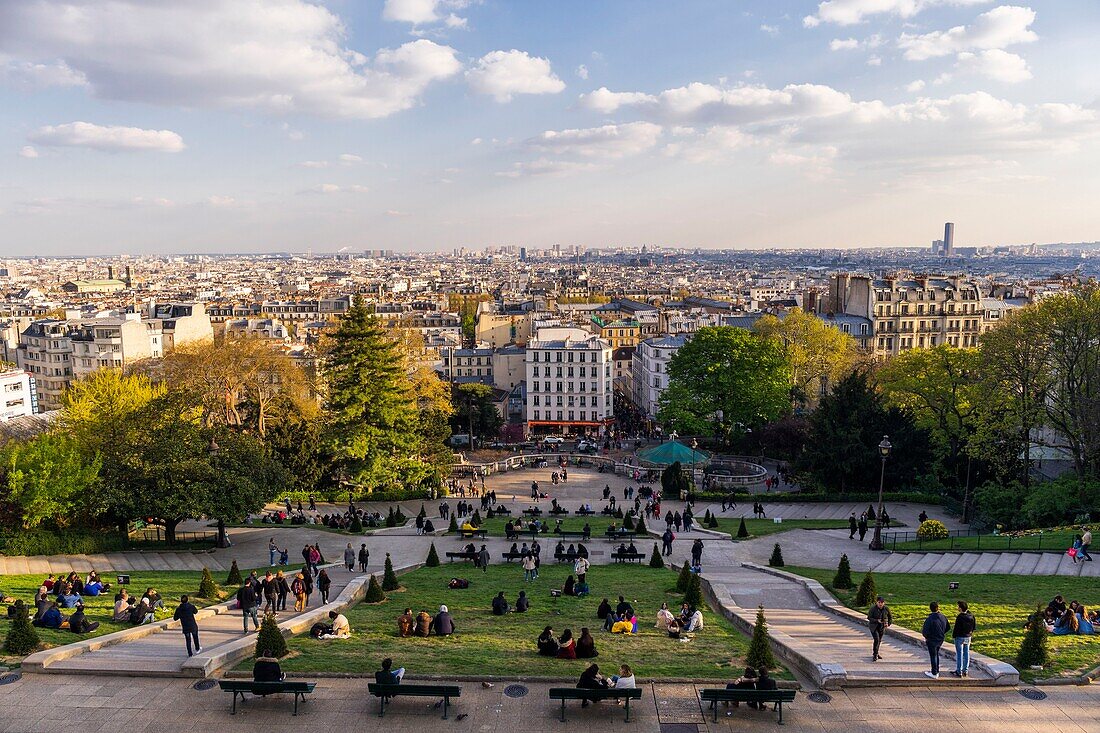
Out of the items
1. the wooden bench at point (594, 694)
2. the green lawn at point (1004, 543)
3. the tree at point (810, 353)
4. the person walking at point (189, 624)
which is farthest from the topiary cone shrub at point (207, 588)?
the tree at point (810, 353)

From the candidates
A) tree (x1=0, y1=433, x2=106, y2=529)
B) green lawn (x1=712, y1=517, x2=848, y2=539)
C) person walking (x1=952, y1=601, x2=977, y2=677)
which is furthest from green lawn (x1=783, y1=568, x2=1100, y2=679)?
tree (x1=0, y1=433, x2=106, y2=529)

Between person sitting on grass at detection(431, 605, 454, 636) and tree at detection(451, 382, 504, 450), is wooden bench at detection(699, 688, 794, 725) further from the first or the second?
tree at detection(451, 382, 504, 450)

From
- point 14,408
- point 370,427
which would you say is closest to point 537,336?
point 370,427

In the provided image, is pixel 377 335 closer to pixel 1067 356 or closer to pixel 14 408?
pixel 1067 356

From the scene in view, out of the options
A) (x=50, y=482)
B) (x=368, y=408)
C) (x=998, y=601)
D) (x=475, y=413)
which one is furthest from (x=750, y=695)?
A: (x=475, y=413)

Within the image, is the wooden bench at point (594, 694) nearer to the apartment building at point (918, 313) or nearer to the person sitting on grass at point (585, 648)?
the person sitting on grass at point (585, 648)

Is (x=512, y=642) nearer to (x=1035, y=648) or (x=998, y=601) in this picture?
(x=1035, y=648)
